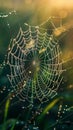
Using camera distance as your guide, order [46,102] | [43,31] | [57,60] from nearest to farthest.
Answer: [46,102] < [57,60] < [43,31]

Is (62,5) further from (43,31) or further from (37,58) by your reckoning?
(37,58)

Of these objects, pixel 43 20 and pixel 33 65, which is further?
pixel 43 20

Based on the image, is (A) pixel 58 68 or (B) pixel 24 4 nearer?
(A) pixel 58 68

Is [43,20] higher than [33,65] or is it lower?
higher

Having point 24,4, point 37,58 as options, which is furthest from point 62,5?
point 37,58
